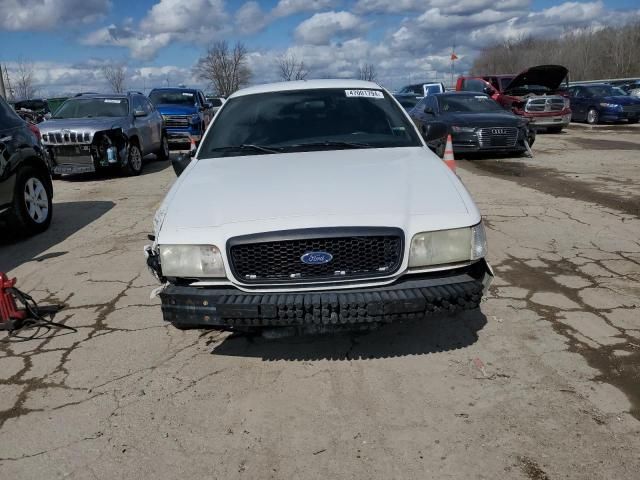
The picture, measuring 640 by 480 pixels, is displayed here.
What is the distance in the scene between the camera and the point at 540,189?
8430mm

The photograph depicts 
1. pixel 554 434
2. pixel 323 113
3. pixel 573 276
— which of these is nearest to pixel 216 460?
pixel 554 434

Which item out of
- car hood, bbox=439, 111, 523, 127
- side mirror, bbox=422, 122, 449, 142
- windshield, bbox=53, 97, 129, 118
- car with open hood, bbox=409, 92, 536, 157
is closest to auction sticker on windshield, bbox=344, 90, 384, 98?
side mirror, bbox=422, 122, 449, 142

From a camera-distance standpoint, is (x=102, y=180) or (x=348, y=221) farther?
(x=102, y=180)

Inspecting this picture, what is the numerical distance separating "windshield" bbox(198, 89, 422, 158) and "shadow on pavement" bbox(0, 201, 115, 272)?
281cm

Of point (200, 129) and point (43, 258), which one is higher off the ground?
point (200, 129)

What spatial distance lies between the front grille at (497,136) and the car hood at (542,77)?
19.9ft

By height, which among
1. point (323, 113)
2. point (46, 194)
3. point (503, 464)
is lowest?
point (503, 464)

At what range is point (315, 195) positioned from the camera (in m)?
3.03

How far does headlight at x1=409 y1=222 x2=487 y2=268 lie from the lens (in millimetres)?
2832

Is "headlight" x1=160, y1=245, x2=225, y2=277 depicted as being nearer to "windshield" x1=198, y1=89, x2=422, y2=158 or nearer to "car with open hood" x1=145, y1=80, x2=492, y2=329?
"car with open hood" x1=145, y1=80, x2=492, y2=329

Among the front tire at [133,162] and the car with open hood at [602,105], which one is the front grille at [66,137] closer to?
the front tire at [133,162]

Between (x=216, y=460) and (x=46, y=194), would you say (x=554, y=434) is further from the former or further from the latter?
(x=46, y=194)

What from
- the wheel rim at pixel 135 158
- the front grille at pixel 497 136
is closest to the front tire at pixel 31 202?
the wheel rim at pixel 135 158

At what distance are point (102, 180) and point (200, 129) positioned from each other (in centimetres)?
606
